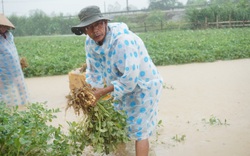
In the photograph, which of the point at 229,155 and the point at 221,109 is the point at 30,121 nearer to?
the point at 229,155

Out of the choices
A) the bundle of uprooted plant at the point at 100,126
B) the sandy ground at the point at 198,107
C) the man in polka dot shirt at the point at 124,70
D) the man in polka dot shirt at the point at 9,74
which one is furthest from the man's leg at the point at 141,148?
the man in polka dot shirt at the point at 9,74

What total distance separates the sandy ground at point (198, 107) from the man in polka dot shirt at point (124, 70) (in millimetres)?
999

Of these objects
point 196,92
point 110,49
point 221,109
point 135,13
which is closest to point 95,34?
point 110,49

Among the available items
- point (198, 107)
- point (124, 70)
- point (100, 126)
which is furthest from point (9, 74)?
point (198, 107)

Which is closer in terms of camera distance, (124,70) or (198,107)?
(124,70)

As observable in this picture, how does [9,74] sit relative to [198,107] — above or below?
above

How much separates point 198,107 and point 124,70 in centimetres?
301

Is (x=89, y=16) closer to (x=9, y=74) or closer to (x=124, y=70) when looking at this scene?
(x=124, y=70)

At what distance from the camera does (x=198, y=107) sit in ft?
17.2

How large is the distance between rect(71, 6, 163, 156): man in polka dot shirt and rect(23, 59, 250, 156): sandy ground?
100 centimetres

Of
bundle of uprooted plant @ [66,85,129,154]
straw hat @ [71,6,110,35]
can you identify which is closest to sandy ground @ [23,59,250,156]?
bundle of uprooted plant @ [66,85,129,154]

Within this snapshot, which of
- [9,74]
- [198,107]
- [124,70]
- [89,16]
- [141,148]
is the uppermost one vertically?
[89,16]

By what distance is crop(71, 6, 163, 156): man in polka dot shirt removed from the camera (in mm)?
2514

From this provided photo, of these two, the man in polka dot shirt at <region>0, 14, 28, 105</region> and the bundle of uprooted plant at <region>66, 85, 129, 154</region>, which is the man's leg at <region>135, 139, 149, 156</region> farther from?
the man in polka dot shirt at <region>0, 14, 28, 105</region>
